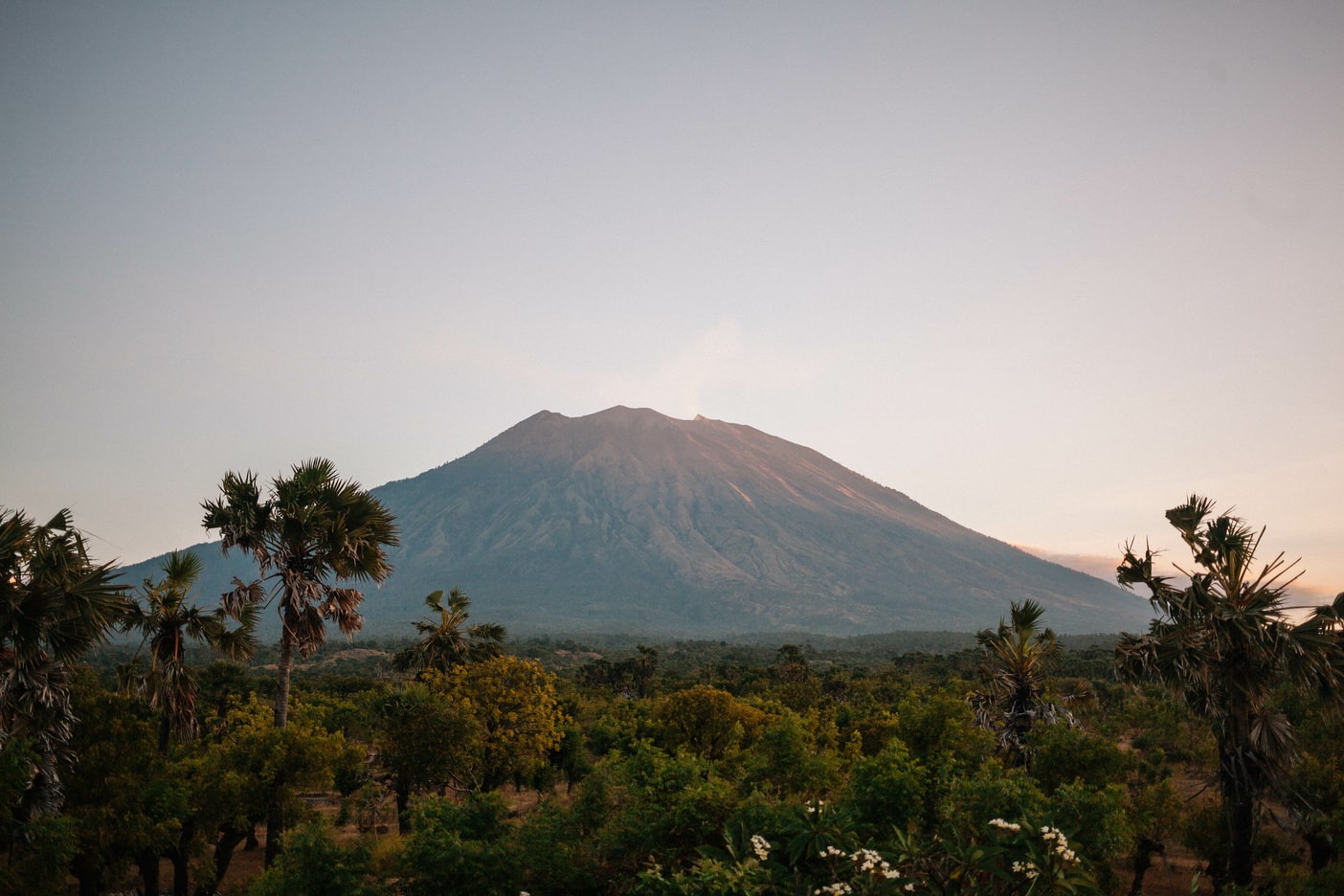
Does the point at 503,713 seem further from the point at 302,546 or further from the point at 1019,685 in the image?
the point at 1019,685

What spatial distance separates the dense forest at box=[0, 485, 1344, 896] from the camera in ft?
29.9

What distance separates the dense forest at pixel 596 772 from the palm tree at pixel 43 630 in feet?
0.13

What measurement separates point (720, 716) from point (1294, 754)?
15.7 m

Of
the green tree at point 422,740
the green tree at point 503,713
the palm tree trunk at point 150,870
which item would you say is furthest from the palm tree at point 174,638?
the green tree at point 503,713

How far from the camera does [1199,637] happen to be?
1409cm

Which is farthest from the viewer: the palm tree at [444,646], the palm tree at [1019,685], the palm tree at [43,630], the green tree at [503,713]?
the palm tree at [444,646]

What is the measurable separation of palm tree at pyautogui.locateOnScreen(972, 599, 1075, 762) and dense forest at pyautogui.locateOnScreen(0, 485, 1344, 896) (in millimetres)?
70

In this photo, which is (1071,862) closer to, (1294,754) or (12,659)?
(1294,754)

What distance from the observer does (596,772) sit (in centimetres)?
1189

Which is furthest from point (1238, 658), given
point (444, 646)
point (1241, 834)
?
point (444, 646)

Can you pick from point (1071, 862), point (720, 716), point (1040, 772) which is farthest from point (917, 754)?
point (1071, 862)

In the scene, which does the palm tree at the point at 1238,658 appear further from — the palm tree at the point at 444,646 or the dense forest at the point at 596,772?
the palm tree at the point at 444,646

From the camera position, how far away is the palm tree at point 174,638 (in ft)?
51.8

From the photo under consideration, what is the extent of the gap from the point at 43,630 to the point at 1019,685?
2015 cm
